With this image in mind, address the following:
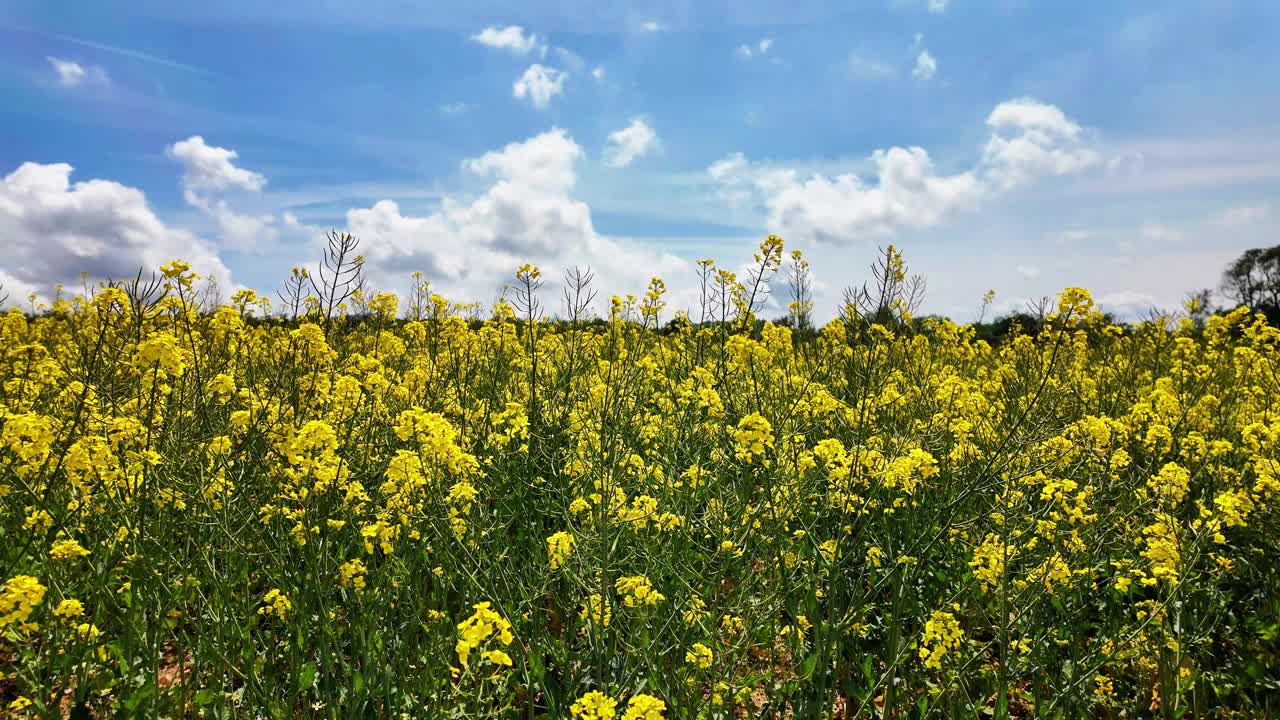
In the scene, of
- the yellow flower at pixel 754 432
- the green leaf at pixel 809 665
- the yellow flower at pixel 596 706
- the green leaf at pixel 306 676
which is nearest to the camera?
the yellow flower at pixel 596 706

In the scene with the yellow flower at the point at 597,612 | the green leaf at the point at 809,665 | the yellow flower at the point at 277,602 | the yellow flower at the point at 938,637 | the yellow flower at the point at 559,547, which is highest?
the yellow flower at the point at 559,547

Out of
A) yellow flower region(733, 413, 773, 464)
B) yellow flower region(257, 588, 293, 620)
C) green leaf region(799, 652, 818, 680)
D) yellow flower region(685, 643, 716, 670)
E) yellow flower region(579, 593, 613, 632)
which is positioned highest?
yellow flower region(733, 413, 773, 464)

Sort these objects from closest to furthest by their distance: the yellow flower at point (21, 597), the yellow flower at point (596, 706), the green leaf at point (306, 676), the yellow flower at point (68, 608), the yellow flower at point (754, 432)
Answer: the yellow flower at point (596, 706), the yellow flower at point (21, 597), the yellow flower at point (68, 608), the yellow flower at point (754, 432), the green leaf at point (306, 676)

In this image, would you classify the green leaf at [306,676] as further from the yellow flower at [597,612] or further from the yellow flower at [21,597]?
the yellow flower at [597,612]

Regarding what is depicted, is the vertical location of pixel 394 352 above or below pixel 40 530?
above

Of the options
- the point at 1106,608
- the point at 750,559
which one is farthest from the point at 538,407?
the point at 1106,608

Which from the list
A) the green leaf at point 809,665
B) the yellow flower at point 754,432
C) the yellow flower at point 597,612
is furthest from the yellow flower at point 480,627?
the green leaf at point 809,665

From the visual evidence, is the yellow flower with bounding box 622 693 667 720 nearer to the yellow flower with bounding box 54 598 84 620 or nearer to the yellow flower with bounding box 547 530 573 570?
the yellow flower with bounding box 547 530 573 570

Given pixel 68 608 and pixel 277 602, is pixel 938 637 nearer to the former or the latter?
pixel 277 602

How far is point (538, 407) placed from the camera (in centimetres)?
518

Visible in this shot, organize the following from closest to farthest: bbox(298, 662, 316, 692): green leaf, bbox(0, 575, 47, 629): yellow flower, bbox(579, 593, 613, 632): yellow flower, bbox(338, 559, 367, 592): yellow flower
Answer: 1. bbox(0, 575, 47, 629): yellow flower
2. bbox(579, 593, 613, 632): yellow flower
3. bbox(298, 662, 316, 692): green leaf
4. bbox(338, 559, 367, 592): yellow flower

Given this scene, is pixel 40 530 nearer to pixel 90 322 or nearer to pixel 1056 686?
pixel 90 322

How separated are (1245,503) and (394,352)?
7.59 metres

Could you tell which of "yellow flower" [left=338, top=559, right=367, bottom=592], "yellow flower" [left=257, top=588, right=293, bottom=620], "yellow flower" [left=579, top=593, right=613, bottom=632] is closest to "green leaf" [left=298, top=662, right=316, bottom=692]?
"yellow flower" [left=257, top=588, right=293, bottom=620]
